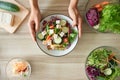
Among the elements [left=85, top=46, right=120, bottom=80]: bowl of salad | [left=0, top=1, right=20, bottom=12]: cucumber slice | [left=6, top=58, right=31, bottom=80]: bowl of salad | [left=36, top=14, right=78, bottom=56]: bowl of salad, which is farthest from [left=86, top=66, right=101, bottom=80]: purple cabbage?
[left=0, top=1, right=20, bottom=12]: cucumber slice

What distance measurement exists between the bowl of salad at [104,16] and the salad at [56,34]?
0.09m

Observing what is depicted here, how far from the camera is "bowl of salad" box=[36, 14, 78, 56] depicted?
1192mm

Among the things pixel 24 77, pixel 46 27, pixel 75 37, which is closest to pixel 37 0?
pixel 46 27

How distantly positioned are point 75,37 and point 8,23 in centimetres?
29

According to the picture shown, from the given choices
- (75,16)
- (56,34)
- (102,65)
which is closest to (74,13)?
(75,16)

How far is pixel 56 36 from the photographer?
1.18 m

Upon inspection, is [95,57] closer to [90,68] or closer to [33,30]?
[90,68]

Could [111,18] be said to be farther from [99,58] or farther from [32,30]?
[32,30]

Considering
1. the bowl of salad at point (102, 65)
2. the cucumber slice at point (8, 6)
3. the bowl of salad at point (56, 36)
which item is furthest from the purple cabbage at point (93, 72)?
the cucumber slice at point (8, 6)

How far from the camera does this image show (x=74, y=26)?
47.7 inches

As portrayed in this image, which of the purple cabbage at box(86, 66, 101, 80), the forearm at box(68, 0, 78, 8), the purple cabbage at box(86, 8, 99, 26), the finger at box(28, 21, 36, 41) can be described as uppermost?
the forearm at box(68, 0, 78, 8)

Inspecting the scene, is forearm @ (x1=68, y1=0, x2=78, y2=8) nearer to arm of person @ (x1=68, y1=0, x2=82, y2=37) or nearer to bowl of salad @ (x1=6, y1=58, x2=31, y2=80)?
arm of person @ (x1=68, y1=0, x2=82, y2=37)

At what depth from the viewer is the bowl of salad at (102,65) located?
1169 mm

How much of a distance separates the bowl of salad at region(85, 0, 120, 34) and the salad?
0.31 ft
